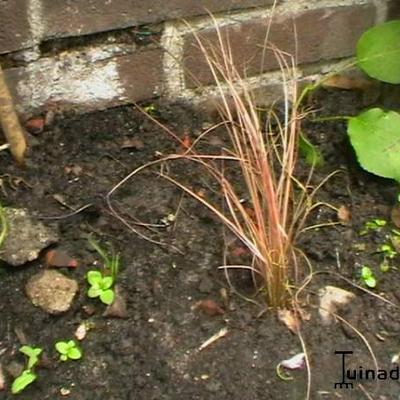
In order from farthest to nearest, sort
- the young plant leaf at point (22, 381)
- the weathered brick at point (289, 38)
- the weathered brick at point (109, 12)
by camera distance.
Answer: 1. the weathered brick at point (289, 38)
2. the weathered brick at point (109, 12)
3. the young plant leaf at point (22, 381)

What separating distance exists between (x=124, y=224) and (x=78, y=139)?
0.62 ft

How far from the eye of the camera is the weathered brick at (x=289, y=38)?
143cm

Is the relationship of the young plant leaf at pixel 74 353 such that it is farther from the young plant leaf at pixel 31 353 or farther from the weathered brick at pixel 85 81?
the weathered brick at pixel 85 81

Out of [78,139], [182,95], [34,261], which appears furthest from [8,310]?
[182,95]

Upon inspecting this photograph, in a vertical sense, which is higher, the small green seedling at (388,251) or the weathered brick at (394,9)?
the weathered brick at (394,9)

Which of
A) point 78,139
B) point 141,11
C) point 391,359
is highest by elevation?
point 141,11

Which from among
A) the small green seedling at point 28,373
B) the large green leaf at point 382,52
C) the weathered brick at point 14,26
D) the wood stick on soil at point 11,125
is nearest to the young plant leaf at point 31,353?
the small green seedling at point 28,373

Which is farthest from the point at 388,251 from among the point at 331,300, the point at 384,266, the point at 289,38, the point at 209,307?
the point at 289,38

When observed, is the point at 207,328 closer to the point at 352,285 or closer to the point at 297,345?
the point at 297,345

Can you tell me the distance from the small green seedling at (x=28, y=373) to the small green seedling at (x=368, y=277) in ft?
1.54

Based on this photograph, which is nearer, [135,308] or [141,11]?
[135,308]

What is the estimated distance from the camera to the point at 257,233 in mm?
1174

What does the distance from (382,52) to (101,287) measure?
1.99ft

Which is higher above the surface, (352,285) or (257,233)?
(257,233)
